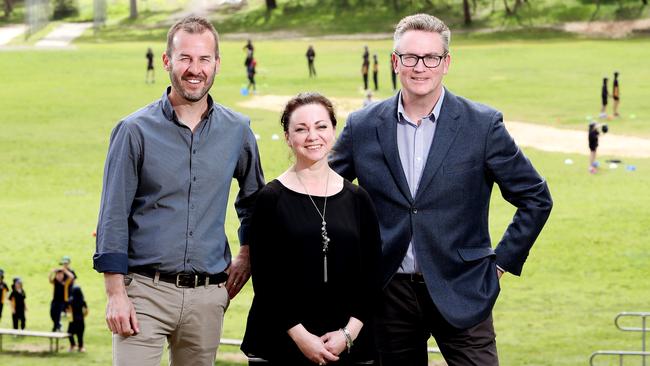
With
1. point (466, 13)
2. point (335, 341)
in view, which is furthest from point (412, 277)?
point (466, 13)

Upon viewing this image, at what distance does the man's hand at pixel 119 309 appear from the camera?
18.8ft

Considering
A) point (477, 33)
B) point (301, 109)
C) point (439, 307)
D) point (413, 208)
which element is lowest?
point (477, 33)

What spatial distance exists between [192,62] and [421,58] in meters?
1.02

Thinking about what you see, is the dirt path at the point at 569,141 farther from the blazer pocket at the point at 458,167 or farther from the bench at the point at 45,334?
the blazer pocket at the point at 458,167

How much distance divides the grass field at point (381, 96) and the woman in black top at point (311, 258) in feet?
42.9

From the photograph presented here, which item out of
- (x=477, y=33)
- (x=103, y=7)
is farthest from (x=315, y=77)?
(x=103, y=7)

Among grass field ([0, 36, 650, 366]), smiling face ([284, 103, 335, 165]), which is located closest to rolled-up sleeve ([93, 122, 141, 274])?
smiling face ([284, 103, 335, 165])

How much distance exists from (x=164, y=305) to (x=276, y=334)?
1.74 feet

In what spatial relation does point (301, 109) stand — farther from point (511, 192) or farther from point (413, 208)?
point (511, 192)

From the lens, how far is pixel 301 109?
19.1 ft

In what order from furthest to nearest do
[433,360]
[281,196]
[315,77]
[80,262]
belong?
[315,77], [80,262], [433,360], [281,196]

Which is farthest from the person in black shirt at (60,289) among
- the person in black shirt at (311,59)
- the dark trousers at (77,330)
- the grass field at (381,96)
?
the person in black shirt at (311,59)

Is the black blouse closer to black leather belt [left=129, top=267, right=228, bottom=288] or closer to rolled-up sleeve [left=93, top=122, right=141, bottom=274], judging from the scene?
black leather belt [left=129, top=267, right=228, bottom=288]

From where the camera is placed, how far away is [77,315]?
62.4ft
